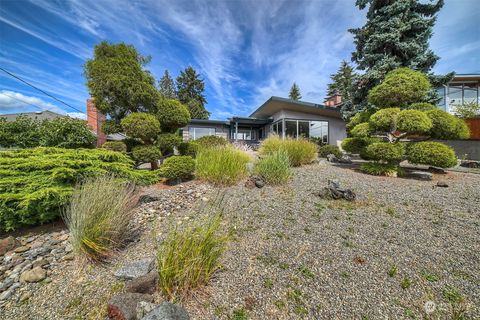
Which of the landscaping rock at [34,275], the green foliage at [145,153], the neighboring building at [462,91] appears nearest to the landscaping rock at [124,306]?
the landscaping rock at [34,275]

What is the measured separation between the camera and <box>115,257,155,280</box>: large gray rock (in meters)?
1.88

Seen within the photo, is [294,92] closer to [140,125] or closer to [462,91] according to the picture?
[462,91]

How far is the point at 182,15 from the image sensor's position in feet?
22.1

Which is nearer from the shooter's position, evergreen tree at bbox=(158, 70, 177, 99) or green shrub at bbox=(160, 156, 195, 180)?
green shrub at bbox=(160, 156, 195, 180)

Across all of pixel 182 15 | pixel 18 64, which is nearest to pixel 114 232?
pixel 182 15

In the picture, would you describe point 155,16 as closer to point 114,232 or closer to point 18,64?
point 114,232

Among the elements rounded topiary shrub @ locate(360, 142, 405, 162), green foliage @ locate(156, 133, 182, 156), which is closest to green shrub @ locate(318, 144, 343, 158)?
rounded topiary shrub @ locate(360, 142, 405, 162)

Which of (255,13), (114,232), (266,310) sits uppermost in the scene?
(255,13)

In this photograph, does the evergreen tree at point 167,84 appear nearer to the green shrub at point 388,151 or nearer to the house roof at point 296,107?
the house roof at point 296,107

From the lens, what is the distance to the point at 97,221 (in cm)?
224

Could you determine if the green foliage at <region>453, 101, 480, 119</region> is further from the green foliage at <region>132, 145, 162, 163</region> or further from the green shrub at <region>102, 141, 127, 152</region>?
the green shrub at <region>102, 141, 127, 152</region>

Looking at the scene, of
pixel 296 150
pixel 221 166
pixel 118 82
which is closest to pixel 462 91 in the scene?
pixel 296 150

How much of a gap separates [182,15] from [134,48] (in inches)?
82.1

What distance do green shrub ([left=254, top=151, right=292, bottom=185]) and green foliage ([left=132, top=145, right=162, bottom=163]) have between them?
10.5ft
